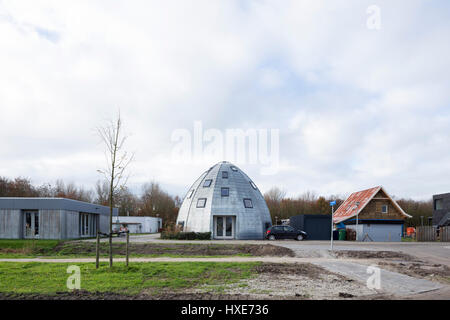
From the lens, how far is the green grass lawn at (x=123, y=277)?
969 cm

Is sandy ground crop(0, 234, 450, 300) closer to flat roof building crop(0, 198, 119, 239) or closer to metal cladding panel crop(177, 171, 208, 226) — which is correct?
flat roof building crop(0, 198, 119, 239)

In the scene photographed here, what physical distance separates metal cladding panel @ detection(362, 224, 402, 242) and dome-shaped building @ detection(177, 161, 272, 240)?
10641mm

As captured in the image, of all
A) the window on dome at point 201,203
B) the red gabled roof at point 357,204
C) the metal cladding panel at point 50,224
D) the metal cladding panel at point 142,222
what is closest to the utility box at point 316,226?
the red gabled roof at point 357,204

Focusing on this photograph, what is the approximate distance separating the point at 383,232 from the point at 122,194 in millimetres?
46216

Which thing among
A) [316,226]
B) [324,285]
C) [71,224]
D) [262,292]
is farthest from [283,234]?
[262,292]

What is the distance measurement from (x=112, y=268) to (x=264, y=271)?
5.20 m

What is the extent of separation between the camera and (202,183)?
40.2m

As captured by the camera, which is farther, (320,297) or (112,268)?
(112,268)

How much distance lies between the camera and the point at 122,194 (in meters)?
69.4

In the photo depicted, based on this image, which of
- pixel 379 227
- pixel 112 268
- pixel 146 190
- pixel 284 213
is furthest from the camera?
pixel 146 190

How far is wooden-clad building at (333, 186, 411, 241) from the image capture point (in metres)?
39.8
